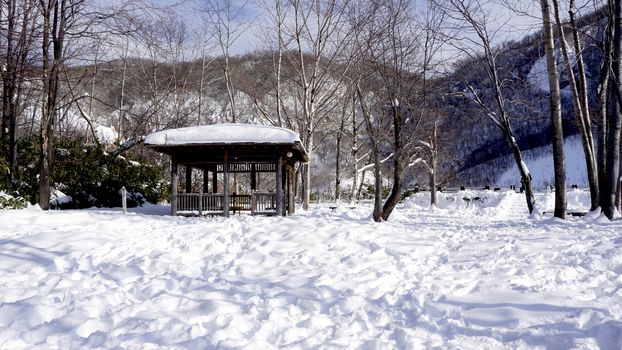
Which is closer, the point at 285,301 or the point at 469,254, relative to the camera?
the point at 285,301

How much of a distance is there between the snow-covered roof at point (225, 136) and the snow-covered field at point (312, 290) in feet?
17.2

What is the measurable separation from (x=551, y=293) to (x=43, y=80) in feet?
44.4

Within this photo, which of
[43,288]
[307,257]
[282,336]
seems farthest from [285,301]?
[43,288]

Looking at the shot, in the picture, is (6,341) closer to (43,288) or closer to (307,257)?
(43,288)

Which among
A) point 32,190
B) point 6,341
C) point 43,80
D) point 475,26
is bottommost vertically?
point 6,341

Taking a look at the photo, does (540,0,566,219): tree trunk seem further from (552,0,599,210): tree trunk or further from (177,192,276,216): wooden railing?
(177,192,276,216): wooden railing

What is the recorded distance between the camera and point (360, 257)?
6504mm

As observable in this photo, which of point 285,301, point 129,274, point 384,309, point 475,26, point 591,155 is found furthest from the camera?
point 475,26

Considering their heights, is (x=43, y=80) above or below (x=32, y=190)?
above

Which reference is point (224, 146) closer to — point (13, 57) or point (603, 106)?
point (13, 57)

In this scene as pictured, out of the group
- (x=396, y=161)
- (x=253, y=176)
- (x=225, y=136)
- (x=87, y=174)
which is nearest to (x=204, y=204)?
(x=225, y=136)

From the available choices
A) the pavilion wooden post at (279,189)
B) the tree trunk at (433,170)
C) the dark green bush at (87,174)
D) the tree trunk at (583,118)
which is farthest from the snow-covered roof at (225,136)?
the tree trunk at (433,170)

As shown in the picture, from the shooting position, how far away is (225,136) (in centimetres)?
1354

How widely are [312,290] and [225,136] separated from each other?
30.8ft
